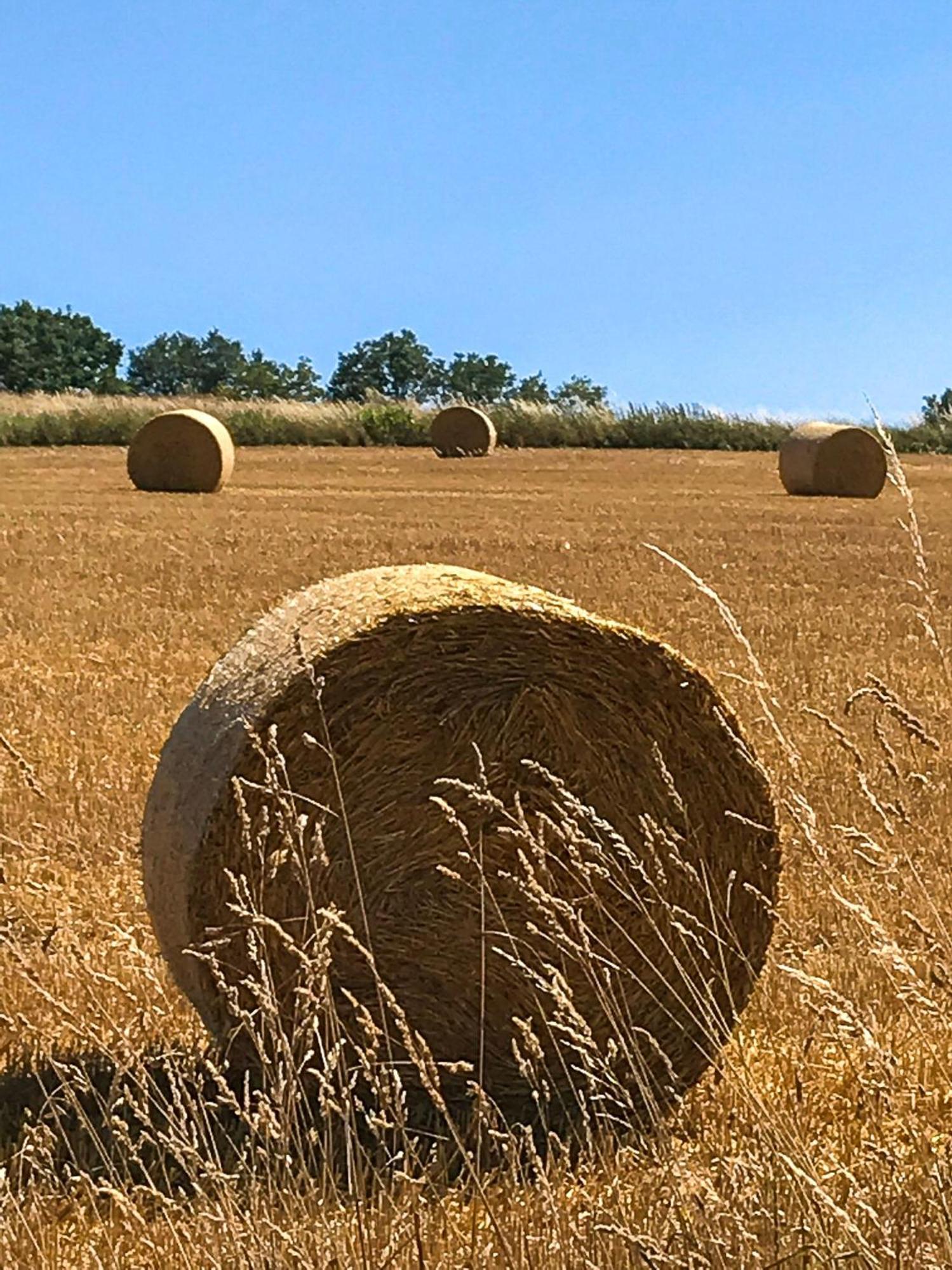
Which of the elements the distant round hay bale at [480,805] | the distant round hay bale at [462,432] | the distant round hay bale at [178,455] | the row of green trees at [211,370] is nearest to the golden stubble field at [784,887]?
the distant round hay bale at [480,805]

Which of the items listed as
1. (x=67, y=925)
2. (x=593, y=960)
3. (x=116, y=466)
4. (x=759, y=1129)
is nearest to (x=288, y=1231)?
(x=759, y=1129)

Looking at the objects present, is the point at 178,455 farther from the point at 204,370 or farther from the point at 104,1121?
the point at 204,370

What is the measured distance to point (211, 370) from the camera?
77.6 metres

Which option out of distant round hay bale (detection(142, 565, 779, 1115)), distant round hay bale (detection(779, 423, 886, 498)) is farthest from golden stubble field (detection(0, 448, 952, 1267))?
distant round hay bale (detection(779, 423, 886, 498))

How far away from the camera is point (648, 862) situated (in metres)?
4.32

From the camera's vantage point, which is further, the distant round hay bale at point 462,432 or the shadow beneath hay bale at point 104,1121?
the distant round hay bale at point 462,432

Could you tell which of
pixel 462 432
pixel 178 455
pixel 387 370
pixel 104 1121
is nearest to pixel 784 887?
pixel 104 1121

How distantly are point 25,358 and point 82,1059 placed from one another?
7070cm

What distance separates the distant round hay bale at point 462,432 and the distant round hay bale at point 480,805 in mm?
31360

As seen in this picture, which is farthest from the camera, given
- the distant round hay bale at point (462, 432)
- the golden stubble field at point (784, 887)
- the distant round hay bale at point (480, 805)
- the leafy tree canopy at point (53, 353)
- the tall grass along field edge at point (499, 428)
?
the leafy tree canopy at point (53, 353)

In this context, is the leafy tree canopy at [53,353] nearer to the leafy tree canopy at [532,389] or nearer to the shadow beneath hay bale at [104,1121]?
the leafy tree canopy at [532,389]

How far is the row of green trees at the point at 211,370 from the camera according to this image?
7188 cm

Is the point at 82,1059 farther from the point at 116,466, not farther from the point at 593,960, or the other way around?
the point at 116,466

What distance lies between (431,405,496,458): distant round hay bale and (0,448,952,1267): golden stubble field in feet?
52.4
